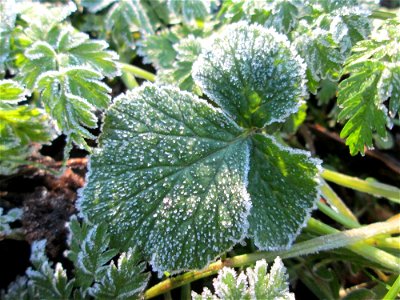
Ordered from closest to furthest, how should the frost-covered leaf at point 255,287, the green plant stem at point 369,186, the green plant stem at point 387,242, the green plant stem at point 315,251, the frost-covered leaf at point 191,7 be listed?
the frost-covered leaf at point 255,287 < the green plant stem at point 315,251 < the green plant stem at point 387,242 < the green plant stem at point 369,186 < the frost-covered leaf at point 191,7

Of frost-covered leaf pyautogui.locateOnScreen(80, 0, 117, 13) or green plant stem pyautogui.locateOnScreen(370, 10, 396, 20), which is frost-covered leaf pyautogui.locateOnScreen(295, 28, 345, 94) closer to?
green plant stem pyautogui.locateOnScreen(370, 10, 396, 20)

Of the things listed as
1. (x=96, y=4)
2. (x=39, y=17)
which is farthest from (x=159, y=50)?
(x=39, y=17)

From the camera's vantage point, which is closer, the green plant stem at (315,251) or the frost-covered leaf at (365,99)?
the frost-covered leaf at (365,99)

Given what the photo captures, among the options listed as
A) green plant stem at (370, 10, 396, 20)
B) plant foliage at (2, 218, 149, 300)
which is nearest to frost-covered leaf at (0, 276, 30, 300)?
plant foliage at (2, 218, 149, 300)

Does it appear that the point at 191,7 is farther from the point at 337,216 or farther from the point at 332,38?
the point at 337,216

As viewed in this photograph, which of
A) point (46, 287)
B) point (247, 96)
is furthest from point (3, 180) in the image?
point (247, 96)

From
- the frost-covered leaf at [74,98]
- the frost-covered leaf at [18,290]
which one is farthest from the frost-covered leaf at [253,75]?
the frost-covered leaf at [18,290]

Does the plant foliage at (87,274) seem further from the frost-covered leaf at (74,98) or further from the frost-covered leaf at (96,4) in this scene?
the frost-covered leaf at (96,4)
